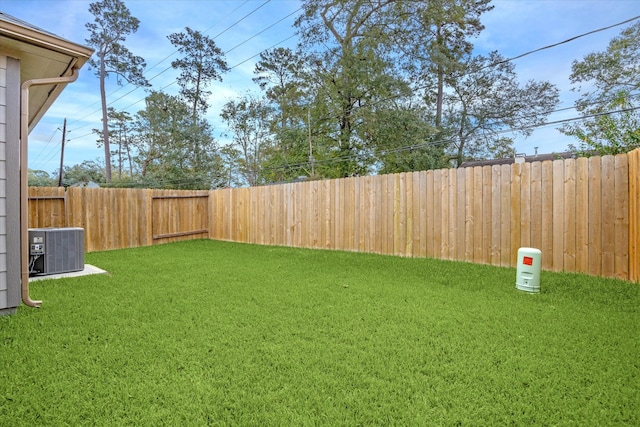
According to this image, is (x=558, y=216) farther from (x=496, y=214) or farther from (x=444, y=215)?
(x=444, y=215)

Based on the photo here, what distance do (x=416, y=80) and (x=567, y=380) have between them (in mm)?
13015

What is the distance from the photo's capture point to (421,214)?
5.71 metres

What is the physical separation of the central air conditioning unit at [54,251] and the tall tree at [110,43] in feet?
38.9

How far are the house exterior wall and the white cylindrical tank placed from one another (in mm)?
4717

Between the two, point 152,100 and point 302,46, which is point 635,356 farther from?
point 152,100

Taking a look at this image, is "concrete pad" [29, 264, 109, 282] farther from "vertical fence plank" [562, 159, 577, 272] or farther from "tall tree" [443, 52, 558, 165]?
"tall tree" [443, 52, 558, 165]

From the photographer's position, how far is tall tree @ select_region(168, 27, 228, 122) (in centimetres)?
1600

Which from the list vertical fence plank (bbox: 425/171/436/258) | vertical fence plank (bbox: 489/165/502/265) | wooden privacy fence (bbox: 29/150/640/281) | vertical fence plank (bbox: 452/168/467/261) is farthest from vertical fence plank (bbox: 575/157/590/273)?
vertical fence plank (bbox: 425/171/436/258)

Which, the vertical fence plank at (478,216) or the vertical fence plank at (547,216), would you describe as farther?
the vertical fence plank at (478,216)

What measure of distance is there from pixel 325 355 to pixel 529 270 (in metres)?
Answer: 2.59

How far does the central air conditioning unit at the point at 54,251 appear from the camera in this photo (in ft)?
14.6

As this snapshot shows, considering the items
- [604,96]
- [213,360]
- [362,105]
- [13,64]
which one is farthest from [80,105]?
[604,96]

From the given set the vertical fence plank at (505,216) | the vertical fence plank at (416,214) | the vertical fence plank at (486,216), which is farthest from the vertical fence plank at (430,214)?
the vertical fence plank at (505,216)

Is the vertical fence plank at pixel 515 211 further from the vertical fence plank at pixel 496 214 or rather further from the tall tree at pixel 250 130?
the tall tree at pixel 250 130
